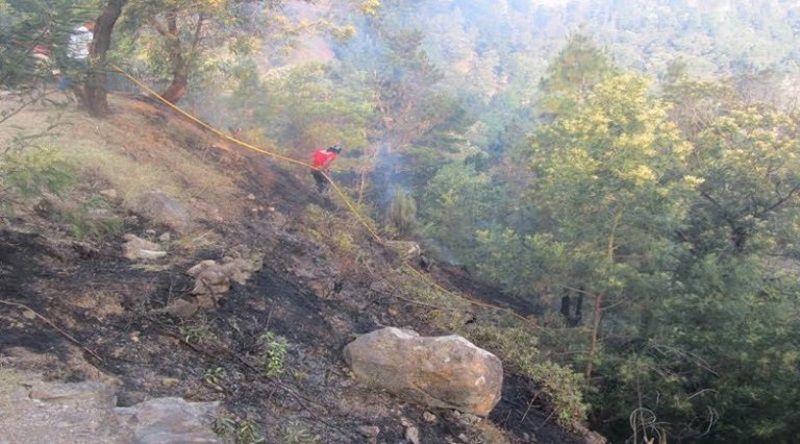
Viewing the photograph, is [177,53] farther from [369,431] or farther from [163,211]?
[369,431]

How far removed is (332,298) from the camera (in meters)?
9.80

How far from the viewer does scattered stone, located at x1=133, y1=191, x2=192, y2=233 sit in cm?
916

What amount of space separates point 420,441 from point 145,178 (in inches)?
258

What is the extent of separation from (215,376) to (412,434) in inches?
89.2

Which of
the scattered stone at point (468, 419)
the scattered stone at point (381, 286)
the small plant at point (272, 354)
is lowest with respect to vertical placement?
the scattered stone at point (381, 286)

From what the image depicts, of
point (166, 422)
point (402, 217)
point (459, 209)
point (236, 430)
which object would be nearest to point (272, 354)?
point (236, 430)

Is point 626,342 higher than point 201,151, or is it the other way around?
point 201,151

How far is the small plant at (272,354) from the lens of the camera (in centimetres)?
667

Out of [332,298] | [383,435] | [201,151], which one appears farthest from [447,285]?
[383,435]

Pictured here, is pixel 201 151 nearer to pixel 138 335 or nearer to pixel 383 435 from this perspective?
pixel 138 335

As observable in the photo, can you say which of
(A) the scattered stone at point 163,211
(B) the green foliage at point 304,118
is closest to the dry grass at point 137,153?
(A) the scattered stone at point 163,211

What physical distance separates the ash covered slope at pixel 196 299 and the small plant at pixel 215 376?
0.06 ft

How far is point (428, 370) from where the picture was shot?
764cm

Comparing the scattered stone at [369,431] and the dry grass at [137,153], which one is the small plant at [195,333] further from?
the dry grass at [137,153]
